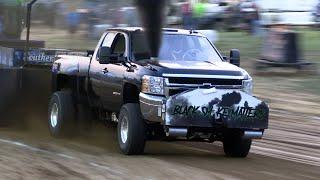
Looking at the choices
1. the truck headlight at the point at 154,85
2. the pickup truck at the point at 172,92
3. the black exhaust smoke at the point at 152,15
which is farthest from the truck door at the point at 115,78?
the black exhaust smoke at the point at 152,15

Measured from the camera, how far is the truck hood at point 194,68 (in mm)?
9516

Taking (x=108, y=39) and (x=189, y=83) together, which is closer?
(x=189, y=83)

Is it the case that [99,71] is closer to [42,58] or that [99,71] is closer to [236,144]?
[236,144]

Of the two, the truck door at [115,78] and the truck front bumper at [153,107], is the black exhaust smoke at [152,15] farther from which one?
the truck door at [115,78]

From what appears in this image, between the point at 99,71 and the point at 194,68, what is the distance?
1970 mm

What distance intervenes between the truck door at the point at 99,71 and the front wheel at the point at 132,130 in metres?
1.18

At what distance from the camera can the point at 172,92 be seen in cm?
948

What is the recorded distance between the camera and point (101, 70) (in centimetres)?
1095

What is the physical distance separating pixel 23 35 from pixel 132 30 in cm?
537

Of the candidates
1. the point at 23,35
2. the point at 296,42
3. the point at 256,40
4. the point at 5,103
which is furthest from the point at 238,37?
the point at 5,103

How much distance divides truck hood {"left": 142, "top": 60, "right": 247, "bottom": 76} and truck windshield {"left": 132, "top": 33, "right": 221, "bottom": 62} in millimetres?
296

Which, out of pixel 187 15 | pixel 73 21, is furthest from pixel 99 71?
pixel 73 21

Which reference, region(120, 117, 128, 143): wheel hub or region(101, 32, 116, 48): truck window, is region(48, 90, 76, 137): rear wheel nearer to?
region(101, 32, 116, 48): truck window

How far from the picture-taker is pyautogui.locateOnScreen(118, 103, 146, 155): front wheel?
9.53m
